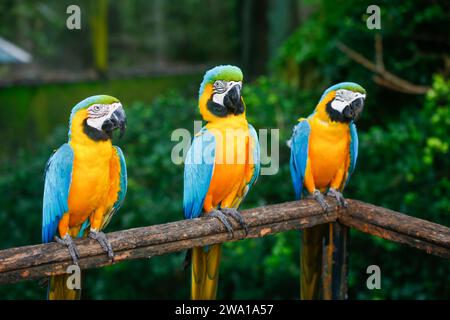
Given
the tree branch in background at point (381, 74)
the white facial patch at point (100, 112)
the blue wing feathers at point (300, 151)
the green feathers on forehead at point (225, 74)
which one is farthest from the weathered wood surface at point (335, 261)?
the tree branch in background at point (381, 74)

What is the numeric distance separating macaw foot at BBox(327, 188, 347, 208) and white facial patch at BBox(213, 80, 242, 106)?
668 mm

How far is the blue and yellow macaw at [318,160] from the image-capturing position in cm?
245

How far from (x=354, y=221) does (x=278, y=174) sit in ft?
4.73

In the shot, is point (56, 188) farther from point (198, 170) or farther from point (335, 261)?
point (335, 261)

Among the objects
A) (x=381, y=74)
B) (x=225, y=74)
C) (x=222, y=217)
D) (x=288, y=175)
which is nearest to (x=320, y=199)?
(x=222, y=217)

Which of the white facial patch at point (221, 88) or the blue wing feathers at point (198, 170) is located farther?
the blue wing feathers at point (198, 170)

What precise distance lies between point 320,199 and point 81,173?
38.1 inches

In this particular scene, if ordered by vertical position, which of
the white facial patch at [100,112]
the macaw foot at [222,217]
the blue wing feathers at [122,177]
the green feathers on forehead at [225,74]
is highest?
the green feathers on forehead at [225,74]

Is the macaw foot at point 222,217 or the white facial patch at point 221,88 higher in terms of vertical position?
the white facial patch at point 221,88

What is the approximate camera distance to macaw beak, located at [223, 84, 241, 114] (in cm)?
216

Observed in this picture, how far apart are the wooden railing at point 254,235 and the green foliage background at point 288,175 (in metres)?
0.80

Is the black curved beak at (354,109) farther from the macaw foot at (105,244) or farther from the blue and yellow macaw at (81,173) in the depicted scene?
the macaw foot at (105,244)

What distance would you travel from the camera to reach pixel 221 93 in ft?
7.14
